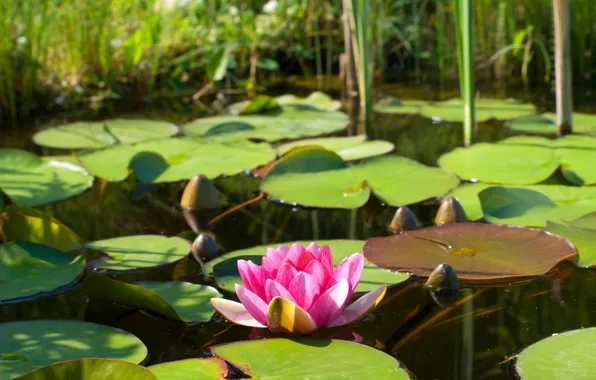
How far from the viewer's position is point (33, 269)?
173cm

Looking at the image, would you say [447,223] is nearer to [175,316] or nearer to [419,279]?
[419,279]

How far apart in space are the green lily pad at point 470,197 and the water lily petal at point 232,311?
85 centimetres

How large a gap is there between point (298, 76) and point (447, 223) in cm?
337

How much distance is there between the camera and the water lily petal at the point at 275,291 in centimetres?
133

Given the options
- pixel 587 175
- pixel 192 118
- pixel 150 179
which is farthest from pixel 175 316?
pixel 192 118

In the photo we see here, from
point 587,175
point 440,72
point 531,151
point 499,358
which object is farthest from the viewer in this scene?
point 440,72

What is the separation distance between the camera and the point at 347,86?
450cm

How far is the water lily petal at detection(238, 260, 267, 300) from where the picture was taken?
1369 mm

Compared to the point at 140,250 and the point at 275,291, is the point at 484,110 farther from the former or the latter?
the point at 275,291

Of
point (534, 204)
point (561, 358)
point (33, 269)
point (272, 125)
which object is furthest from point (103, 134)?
point (561, 358)

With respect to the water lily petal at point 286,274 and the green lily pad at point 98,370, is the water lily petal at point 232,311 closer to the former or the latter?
the water lily petal at point 286,274

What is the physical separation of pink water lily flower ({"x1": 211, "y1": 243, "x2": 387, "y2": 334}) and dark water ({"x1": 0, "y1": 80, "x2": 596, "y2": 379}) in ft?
0.16

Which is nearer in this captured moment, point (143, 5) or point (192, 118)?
point (192, 118)

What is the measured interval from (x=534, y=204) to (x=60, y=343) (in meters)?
1.33
